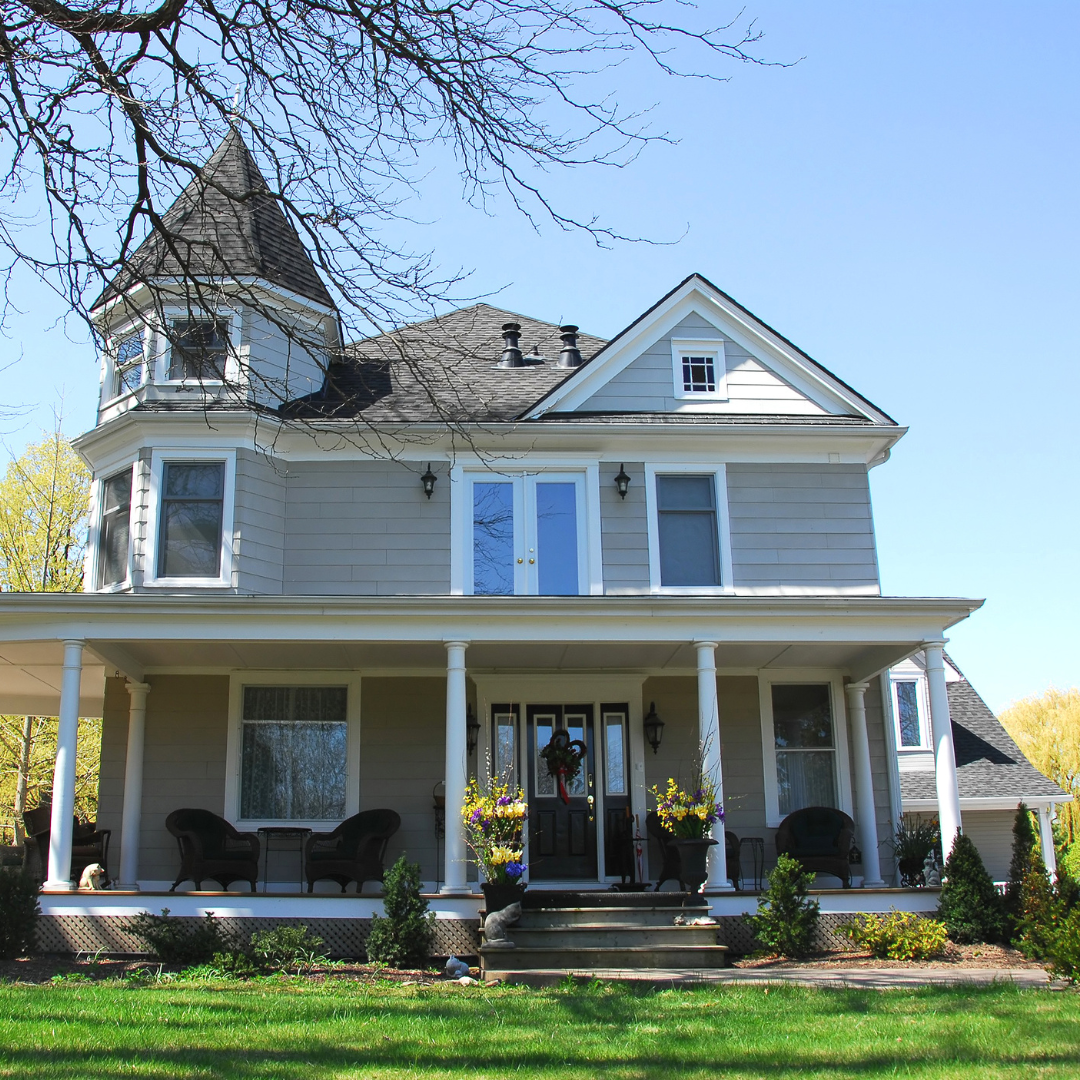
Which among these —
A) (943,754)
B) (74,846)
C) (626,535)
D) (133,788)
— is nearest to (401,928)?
(133,788)

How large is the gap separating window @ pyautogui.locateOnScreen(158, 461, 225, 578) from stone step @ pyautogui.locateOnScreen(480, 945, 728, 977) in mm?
5413

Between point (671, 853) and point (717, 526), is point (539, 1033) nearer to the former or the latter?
point (671, 853)

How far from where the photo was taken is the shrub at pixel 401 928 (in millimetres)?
9477

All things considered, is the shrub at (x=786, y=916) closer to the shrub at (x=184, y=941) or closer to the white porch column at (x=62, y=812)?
the shrub at (x=184, y=941)

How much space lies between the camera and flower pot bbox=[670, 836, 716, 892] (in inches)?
401

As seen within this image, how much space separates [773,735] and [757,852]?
1.34m

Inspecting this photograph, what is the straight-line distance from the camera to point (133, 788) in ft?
40.3

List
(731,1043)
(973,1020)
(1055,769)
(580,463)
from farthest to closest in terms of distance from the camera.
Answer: (1055,769)
(580,463)
(973,1020)
(731,1043)

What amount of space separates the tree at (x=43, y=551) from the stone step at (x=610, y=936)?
14178 millimetres

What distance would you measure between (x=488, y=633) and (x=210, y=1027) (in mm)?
5196

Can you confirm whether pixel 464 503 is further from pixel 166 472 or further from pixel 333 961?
pixel 333 961

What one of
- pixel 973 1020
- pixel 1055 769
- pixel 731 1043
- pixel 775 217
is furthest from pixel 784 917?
pixel 1055 769

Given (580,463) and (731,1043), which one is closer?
(731,1043)

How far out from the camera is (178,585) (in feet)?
40.2
